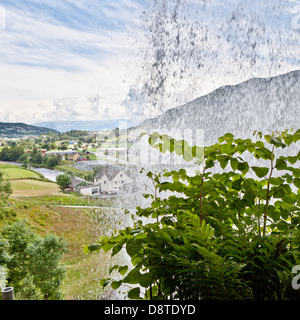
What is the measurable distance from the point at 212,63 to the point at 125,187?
0.78 m

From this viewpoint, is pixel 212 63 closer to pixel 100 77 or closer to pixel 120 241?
pixel 100 77

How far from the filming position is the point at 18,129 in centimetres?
153

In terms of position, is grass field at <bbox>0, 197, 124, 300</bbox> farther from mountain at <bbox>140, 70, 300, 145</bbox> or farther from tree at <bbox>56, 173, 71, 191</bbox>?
mountain at <bbox>140, 70, 300, 145</bbox>

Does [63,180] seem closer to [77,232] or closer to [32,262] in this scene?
[77,232]

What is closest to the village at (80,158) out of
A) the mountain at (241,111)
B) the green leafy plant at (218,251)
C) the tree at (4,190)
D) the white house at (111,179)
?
the white house at (111,179)

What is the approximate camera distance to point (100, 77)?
1548mm

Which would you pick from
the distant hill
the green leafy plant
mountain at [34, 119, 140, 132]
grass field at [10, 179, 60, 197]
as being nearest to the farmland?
grass field at [10, 179, 60, 197]

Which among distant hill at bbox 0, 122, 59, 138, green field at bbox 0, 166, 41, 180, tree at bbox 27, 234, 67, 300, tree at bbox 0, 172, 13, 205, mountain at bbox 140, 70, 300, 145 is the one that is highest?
mountain at bbox 140, 70, 300, 145

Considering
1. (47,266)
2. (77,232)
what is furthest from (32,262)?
(77,232)

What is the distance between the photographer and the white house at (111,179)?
5.18 feet

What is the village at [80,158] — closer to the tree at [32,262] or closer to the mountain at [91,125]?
the mountain at [91,125]

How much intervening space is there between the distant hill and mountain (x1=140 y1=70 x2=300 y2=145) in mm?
529

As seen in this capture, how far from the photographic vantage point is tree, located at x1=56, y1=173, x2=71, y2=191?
154 centimetres
